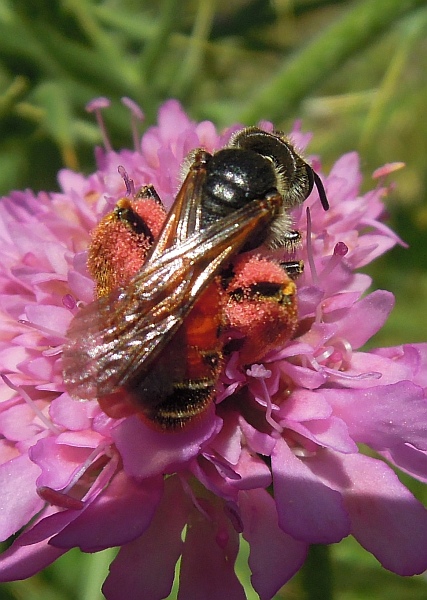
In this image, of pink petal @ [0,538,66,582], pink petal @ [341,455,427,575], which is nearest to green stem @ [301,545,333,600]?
pink petal @ [341,455,427,575]

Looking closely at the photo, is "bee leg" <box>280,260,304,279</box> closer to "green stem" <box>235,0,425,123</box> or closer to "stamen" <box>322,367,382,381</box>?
"stamen" <box>322,367,382,381</box>

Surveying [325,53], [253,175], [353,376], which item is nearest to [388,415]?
[353,376]

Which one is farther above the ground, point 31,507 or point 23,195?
point 23,195

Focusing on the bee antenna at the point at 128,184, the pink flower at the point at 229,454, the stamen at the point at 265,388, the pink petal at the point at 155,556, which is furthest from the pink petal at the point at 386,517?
the bee antenna at the point at 128,184

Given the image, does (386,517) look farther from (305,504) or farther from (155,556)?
(155,556)

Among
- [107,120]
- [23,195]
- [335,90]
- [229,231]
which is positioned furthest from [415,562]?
[335,90]

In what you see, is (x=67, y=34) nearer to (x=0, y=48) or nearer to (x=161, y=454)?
(x=0, y=48)

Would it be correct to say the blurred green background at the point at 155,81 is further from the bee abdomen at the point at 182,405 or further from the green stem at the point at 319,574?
the bee abdomen at the point at 182,405

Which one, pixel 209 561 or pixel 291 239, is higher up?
pixel 291 239
